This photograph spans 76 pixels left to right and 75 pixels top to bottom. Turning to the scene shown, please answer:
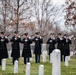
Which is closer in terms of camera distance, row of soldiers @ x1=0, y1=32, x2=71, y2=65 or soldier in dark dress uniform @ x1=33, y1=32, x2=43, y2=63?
row of soldiers @ x1=0, y1=32, x2=71, y2=65

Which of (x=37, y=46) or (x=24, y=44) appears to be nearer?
(x=24, y=44)

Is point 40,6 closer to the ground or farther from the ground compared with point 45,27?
farther from the ground

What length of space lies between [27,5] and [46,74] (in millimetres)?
14006

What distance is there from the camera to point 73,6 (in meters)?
26.8

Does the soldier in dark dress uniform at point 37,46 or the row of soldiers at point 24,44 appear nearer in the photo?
the row of soldiers at point 24,44

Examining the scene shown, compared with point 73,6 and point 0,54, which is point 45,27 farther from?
point 0,54

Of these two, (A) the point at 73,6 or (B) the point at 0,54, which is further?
(A) the point at 73,6

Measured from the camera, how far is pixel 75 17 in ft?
87.0

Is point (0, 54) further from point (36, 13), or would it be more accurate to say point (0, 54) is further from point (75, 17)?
point (36, 13)

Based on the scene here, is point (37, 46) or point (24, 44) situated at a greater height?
point (24, 44)

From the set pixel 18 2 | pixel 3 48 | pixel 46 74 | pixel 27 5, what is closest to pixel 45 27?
pixel 27 5

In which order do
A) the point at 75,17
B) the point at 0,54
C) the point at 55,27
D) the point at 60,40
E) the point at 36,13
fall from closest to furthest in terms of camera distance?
the point at 0,54 → the point at 60,40 → the point at 75,17 → the point at 36,13 → the point at 55,27

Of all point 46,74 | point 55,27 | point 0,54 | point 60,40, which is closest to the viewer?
point 46,74

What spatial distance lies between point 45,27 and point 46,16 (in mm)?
1426
